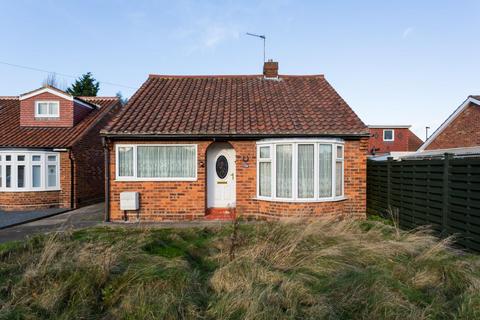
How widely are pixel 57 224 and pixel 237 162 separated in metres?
6.10

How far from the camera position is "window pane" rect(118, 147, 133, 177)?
10.8 metres

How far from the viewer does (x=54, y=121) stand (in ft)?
52.4

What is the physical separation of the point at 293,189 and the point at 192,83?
7.07m

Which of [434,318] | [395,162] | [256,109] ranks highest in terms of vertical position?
[256,109]

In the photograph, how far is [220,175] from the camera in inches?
454

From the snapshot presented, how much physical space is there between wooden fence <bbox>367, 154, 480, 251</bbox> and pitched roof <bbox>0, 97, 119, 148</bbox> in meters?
12.9

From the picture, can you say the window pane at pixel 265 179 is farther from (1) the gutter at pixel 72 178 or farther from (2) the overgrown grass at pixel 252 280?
(1) the gutter at pixel 72 178

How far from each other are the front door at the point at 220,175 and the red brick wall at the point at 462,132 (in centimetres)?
1646

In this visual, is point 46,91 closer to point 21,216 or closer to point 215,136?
point 21,216

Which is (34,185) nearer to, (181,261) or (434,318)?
(181,261)

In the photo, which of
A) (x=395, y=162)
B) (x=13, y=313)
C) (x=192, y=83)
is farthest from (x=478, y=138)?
(x=13, y=313)

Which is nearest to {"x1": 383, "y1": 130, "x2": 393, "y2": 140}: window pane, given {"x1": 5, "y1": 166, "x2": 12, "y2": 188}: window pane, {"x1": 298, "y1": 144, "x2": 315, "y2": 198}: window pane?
{"x1": 298, "y1": 144, "x2": 315, "y2": 198}: window pane

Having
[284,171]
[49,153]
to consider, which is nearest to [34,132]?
[49,153]

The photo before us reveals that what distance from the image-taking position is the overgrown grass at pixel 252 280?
12.9 feet
